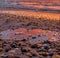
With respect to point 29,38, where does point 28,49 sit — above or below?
above

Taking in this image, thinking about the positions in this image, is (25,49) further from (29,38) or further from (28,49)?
(29,38)

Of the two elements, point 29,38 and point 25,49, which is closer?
point 25,49

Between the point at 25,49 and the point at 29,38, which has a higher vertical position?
the point at 25,49

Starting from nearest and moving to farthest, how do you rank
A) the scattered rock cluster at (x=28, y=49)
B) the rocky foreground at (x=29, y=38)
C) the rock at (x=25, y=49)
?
the scattered rock cluster at (x=28, y=49) < the rocky foreground at (x=29, y=38) < the rock at (x=25, y=49)

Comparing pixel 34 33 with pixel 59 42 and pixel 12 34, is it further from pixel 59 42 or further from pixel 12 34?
pixel 59 42

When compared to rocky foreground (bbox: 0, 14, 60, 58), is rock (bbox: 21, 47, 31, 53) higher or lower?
higher

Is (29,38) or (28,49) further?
(29,38)

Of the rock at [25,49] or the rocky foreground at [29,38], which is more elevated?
the rock at [25,49]

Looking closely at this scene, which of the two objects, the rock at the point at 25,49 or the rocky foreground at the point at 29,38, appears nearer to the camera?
the rocky foreground at the point at 29,38

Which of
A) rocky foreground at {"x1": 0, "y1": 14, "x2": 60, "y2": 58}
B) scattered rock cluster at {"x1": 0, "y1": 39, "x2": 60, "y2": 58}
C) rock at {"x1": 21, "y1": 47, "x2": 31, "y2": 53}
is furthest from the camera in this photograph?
rock at {"x1": 21, "y1": 47, "x2": 31, "y2": 53}

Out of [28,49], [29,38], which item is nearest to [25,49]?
[28,49]

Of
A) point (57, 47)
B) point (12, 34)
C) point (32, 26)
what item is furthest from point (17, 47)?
point (32, 26)
